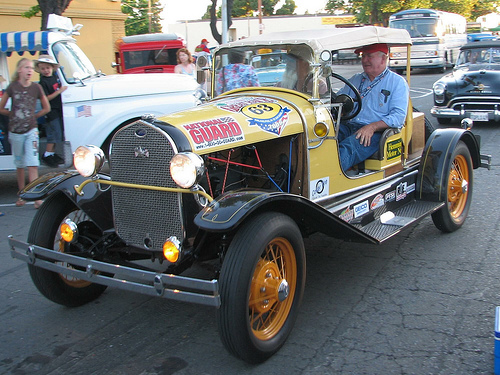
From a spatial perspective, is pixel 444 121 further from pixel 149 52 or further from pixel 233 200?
pixel 233 200

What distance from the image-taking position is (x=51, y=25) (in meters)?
8.38

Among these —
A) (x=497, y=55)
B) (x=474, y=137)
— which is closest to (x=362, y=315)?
(x=474, y=137)

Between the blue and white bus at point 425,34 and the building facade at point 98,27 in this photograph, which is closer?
the building facade at point 98,27

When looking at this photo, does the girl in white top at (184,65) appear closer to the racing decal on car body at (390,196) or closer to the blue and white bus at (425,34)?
the racing decal on car body at (390,196)

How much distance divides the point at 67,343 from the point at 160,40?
14.1 meters

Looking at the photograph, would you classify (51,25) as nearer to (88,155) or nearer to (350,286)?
(88,155)

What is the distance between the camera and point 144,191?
3404 millimetres

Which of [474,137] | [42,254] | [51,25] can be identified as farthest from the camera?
[51,25]

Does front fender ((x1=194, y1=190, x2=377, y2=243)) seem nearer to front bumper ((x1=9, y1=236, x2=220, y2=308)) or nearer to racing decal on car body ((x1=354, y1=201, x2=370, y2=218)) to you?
front bumper ((x1=9, y1=236, x2=220, y2=308))

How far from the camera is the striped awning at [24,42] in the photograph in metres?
7.74

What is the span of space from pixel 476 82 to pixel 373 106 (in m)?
7.04

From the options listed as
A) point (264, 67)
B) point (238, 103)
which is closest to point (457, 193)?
point (264, 67)

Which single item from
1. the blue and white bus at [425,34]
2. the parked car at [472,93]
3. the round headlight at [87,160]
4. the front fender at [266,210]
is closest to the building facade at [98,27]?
the parked car at [472,93]

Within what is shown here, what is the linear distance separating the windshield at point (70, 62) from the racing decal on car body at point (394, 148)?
16.3 feet
